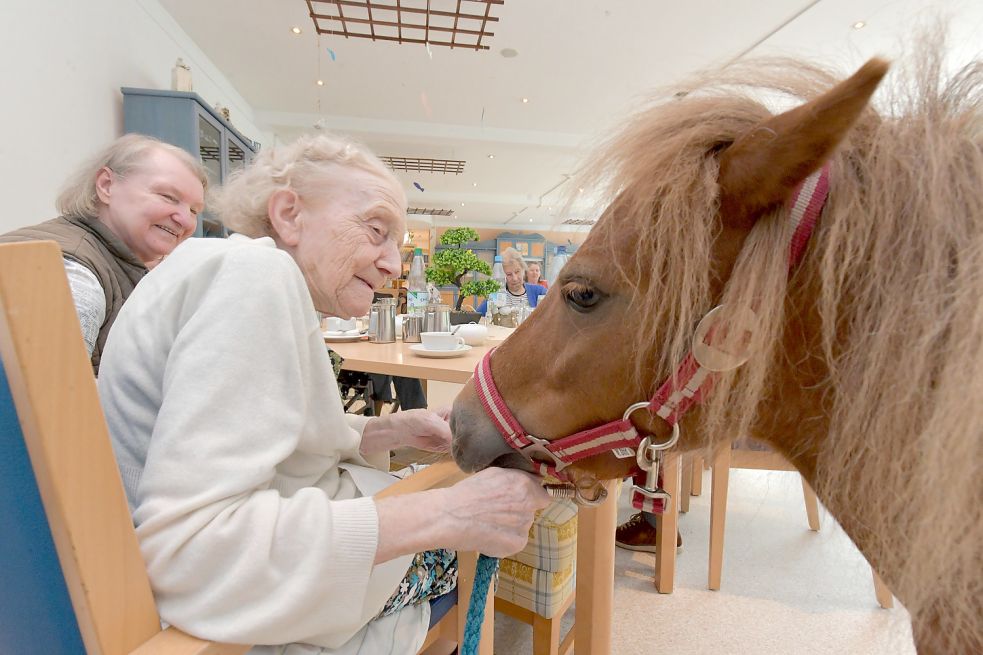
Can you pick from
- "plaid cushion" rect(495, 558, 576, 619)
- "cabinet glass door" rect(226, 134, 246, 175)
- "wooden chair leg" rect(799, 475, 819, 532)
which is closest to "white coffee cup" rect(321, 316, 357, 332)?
"plaid cushion" rect(495, 558, 576, 619)

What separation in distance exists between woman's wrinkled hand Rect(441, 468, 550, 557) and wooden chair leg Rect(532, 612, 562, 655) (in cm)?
73

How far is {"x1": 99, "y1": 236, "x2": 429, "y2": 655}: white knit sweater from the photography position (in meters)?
0.43

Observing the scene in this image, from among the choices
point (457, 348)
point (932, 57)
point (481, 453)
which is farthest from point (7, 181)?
point (932, 57)

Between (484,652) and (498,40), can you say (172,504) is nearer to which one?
(484,652)

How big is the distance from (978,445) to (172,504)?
0.68 metres

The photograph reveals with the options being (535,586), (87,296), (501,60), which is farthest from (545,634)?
(501,60)

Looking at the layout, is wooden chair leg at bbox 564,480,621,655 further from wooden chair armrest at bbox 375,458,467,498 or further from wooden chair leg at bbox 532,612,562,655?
wooden chair armrest at bbox 375,458,467,498

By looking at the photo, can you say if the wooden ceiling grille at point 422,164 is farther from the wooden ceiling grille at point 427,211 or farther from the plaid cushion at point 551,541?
the plaid cushion at point 551,541

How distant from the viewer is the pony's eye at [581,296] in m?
0.50

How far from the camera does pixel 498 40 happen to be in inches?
138

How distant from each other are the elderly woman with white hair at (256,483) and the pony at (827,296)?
21cm

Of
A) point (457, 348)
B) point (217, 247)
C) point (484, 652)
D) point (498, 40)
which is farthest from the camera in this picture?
point (498, 40)

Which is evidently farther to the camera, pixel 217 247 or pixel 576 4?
pixel 576 4

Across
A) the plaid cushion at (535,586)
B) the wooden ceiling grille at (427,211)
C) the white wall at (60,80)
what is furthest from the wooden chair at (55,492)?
the wooden ceiling grille at (427,211)
